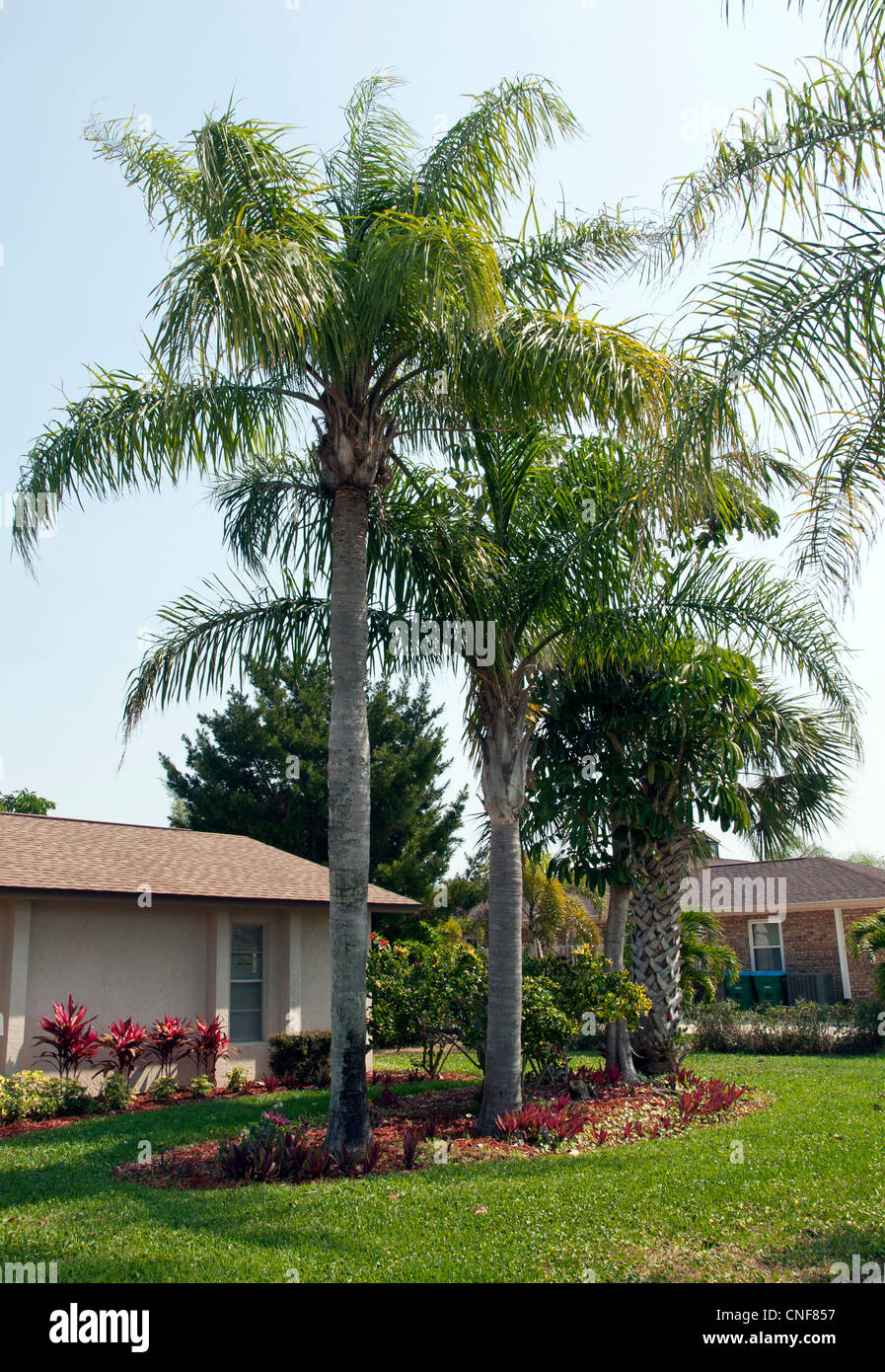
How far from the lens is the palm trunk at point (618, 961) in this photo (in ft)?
42.3

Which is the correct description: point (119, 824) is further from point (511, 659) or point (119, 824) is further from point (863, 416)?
point (863, 416)

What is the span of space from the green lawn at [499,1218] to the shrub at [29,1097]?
2454 mm

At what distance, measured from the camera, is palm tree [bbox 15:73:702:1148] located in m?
8.26

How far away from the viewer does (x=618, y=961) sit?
14.0 metres

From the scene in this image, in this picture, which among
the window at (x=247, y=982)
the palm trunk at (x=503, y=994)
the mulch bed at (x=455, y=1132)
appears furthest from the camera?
the window at (x=247, y=982)

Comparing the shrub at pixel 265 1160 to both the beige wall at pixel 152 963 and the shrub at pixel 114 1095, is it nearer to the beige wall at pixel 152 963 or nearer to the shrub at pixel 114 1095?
the shrub at pixel 114 1095

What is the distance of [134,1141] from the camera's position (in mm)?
10164

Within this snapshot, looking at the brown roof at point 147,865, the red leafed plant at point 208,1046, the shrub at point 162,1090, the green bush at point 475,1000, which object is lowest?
the shrub at point 162,1090

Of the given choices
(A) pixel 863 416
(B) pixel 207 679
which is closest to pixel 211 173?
(B) pixel 207 679

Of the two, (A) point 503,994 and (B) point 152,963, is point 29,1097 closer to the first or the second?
(B) point 152,963

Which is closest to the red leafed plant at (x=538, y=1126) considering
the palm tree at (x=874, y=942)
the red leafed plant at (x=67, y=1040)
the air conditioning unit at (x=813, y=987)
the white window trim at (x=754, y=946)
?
the red leafed plant at (x=67, y=1040)

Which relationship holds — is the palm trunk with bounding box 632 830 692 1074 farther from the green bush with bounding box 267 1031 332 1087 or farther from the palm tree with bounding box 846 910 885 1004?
the palm tree with bounding box 846 910 885 1004

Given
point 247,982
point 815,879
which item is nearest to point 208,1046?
point 247,982

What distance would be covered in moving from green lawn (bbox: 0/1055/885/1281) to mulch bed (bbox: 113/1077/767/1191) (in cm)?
40
